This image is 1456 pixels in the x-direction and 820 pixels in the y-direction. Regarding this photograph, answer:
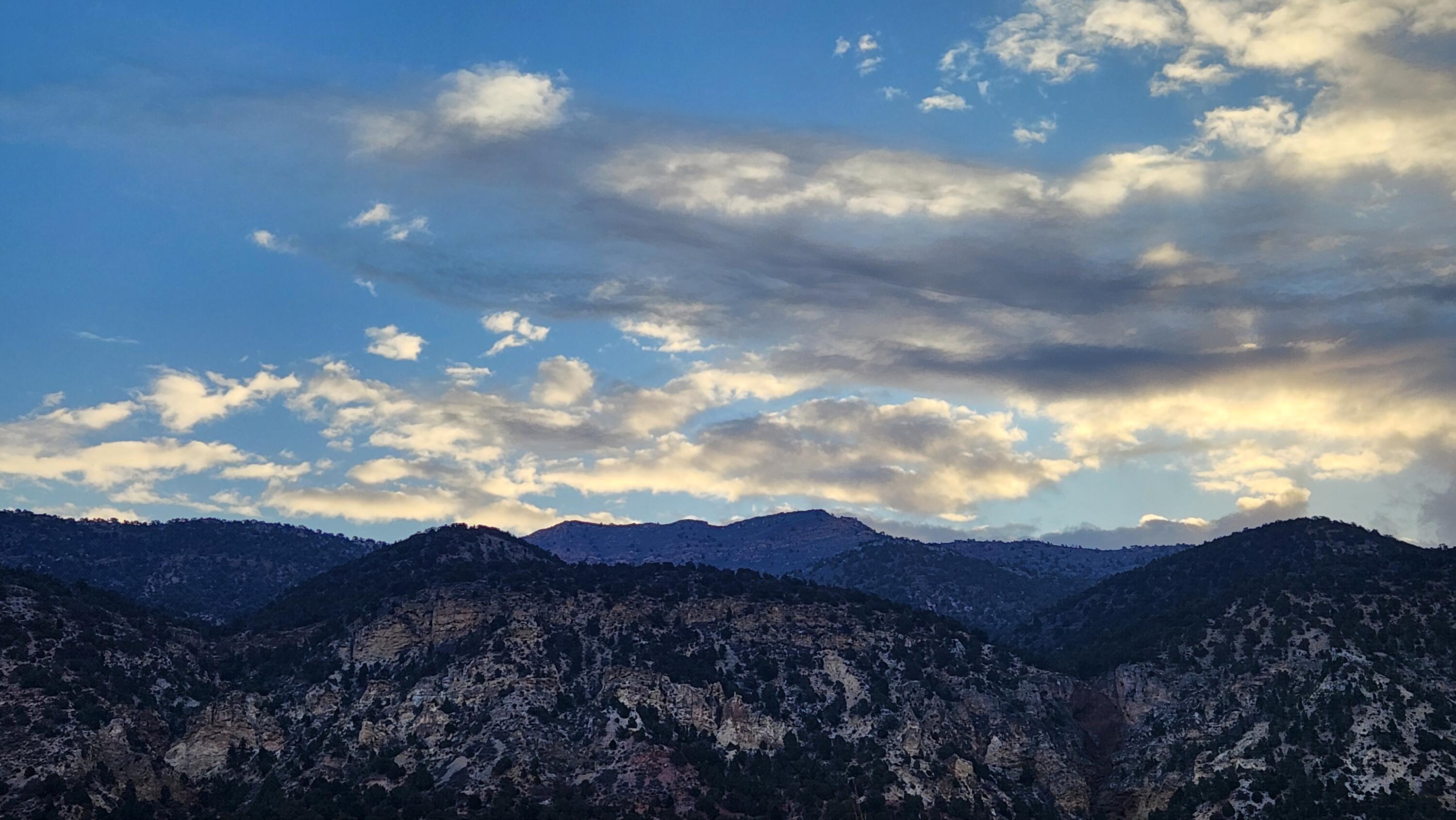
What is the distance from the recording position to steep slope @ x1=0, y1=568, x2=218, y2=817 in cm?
12731

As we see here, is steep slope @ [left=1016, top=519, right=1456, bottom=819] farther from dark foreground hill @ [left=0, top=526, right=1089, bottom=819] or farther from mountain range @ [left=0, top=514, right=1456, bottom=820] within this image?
dark foreground hill @ [left=0, top=526, right=1089, bottom=819]

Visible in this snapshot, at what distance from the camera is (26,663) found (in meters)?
142

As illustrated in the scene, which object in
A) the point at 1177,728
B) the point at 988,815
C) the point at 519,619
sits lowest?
the point at 988,815

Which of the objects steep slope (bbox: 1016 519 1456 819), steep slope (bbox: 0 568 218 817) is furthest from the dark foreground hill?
steep slope (bbox: 1016 519 1456 819)

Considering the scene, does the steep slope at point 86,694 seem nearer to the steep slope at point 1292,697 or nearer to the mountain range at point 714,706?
the mountain range at point 714,706

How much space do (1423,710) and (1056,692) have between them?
48984 millimetres

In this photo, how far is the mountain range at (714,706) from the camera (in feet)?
439

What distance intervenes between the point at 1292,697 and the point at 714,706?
76.8 metres

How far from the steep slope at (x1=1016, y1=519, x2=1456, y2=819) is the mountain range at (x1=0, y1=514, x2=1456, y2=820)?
39 cm

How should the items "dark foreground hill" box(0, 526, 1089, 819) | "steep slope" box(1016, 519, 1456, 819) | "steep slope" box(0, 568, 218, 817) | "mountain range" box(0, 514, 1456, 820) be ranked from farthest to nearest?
"dark foreground hill" box(0, 526, 1089, 819)
"mountain range" box(0, 514, 1456, 820)
"steep slope" box(1016, 519, 1456, 819)
"steep slope" box(0, 568, 218, 817)

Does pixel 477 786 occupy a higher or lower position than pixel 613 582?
lower

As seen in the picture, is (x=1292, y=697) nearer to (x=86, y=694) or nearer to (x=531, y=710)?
(x=531, y=710)

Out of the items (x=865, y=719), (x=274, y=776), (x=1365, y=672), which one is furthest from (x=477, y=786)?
(x=1365, y=672)

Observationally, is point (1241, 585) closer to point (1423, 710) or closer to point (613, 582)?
point (1423, 710)
